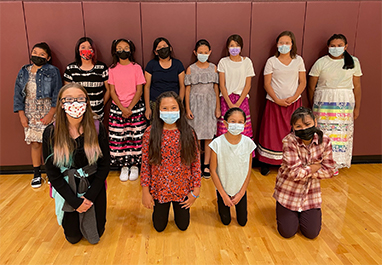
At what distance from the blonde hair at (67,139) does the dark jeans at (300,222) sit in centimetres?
158

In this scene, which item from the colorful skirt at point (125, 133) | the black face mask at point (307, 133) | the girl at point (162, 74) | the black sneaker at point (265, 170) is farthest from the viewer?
the black sneaker at point (265, 170)

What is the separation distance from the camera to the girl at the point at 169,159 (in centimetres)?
235

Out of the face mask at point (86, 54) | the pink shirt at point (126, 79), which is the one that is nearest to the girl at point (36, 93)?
the face mask at point (86, 54)

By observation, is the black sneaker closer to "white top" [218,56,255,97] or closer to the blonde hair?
"white top" [218,56,255,97]

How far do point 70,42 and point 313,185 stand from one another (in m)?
3.08

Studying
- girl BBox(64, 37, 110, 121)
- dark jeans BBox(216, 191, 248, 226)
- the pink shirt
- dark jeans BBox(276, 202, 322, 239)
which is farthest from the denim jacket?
dark jeans BBox(276, 202, 322, 239)

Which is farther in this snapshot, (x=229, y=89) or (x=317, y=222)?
(x=229, y=89)

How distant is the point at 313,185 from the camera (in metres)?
2.41

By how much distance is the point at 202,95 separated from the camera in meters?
3.48

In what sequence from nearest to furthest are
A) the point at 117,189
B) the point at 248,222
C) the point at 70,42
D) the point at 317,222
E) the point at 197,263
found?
the point at 197,263 → the point at 317,222 → the point at 248,222 → the point at 117,189 → the point at 70,42

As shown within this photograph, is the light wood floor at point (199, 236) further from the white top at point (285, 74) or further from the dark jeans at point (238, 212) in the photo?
the white top at point (285, 74)

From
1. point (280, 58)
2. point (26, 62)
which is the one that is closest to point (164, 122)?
point (280, 58)

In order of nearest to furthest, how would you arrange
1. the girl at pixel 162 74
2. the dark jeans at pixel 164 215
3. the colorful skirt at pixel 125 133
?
the dark jeans at pixel 164 215
the girl at pixel 162 74
the colorful skirt at pixel 125 133

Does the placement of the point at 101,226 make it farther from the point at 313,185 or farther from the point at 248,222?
the point at 313,185
